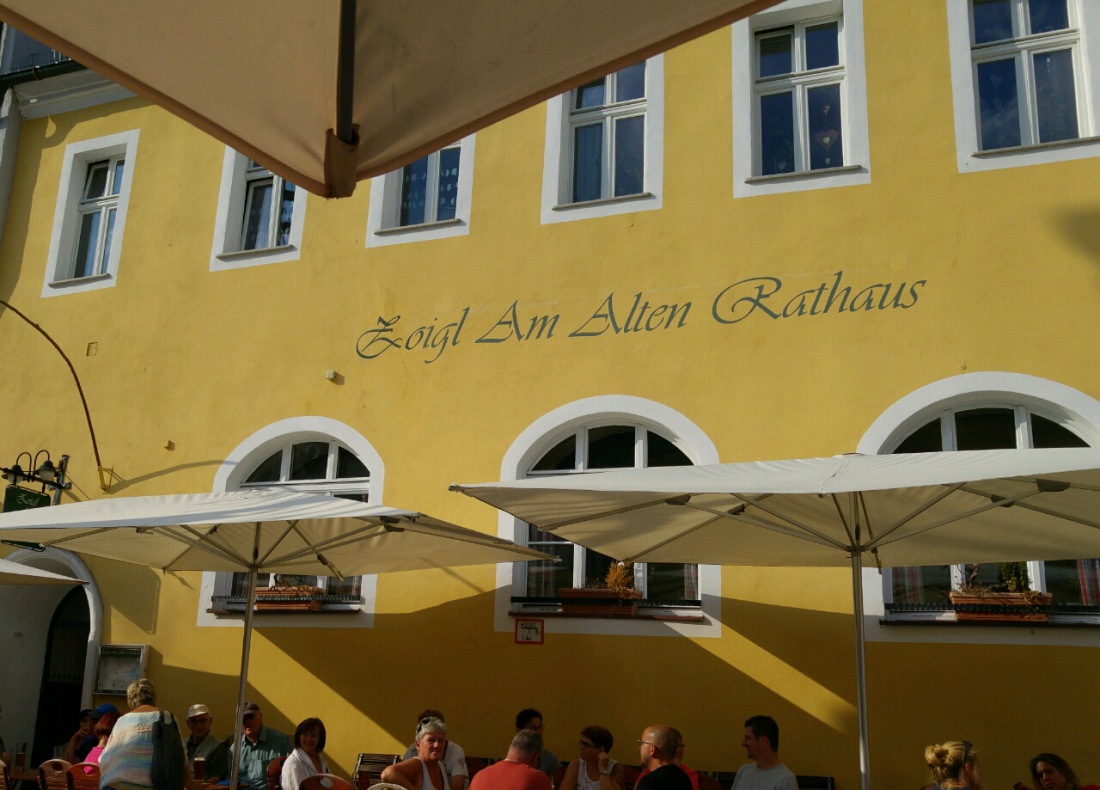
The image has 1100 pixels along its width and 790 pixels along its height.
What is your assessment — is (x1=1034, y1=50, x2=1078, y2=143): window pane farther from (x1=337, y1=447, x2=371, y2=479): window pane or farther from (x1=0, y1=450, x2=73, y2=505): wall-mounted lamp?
(x1=0, y1=450, x2=73, y2=505): wall-mounted lamp

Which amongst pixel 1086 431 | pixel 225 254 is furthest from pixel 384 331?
Answer: pixel 1086 431

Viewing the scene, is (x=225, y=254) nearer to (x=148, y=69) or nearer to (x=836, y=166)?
(x=836, y=166)

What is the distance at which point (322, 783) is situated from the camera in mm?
6914

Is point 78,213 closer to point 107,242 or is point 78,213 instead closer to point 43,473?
point 107,242

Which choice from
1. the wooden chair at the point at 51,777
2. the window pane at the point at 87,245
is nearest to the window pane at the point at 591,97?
the window pane at the point at 87,245

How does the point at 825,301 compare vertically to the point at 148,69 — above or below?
above

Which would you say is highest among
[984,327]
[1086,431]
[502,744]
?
[984,327]

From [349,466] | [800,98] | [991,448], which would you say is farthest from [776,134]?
[349,466]

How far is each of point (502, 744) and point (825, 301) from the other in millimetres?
4050

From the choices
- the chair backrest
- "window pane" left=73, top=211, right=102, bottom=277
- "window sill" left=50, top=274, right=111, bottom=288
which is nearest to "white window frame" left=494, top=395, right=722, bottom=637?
the chair backrest

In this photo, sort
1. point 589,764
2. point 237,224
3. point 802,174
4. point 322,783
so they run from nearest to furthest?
point 322,783 < point 589,764 < point 802,174 < point 237,224

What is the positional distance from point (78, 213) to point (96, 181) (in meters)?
0.41

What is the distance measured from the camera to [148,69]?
2.40 metres

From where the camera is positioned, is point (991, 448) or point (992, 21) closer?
point (991, 448)
